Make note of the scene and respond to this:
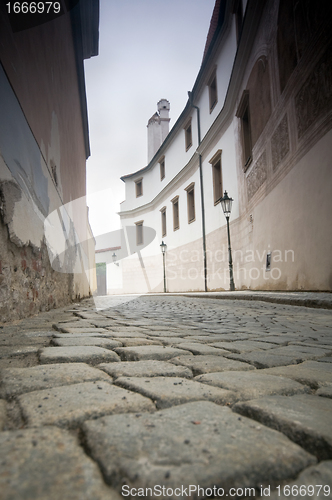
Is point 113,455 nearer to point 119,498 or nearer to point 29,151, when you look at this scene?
point 119,498

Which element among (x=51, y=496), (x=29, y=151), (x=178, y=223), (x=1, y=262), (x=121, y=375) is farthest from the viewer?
(x=178, y=223)

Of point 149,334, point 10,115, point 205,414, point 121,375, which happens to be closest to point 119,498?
point 205,414

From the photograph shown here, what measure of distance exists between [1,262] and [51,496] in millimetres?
2147

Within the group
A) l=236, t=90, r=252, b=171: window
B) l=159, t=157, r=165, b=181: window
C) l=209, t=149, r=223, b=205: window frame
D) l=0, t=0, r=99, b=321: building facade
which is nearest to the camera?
l=0, t=0, r=99, b=321: building facade

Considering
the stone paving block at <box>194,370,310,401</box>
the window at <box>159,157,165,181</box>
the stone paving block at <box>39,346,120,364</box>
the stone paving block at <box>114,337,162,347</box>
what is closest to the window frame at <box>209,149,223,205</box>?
the window at <box>159,157,165,181</box>

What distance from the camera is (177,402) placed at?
3.21 ft

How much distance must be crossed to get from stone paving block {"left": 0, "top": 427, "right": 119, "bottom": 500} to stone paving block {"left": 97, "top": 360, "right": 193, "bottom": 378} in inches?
23.4

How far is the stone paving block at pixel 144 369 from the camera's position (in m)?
1.31

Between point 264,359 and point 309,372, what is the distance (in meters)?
0.29

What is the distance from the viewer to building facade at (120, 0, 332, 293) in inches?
246

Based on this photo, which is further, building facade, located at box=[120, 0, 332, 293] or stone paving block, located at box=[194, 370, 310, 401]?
building facade, located at box=[120, 0, 332, 293]

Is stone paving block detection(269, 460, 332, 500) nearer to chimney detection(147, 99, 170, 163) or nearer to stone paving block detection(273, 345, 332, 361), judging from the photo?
stone paving block detection(273, 345, 332, 361)

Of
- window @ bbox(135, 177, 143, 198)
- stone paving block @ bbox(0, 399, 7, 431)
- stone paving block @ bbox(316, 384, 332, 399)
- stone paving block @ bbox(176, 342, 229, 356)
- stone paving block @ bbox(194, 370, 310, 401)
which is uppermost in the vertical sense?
window @ bbox(135, 177, 143, 198)

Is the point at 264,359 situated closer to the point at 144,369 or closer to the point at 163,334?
the point at 144,369
